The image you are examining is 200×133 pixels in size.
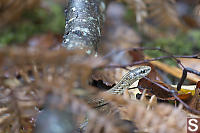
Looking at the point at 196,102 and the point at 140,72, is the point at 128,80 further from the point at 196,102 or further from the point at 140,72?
the point at 196,102

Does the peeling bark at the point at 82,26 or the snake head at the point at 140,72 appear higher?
the peeling bark at the point at 82,26

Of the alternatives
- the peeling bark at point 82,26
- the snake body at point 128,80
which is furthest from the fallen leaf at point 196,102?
the peeling bark at point 82,26

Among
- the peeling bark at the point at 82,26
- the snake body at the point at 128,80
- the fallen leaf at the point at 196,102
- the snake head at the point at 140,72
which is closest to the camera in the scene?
the fallen leaf at the point at 196,102

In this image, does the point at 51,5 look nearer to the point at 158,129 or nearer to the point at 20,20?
the point at 20,20

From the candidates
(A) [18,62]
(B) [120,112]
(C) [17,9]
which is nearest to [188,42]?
A: (C) [17,9]

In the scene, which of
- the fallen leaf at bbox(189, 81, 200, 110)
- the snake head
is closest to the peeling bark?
the snake head

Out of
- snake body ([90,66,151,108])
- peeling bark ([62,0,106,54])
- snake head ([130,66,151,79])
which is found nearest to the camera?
peeling bark ([62,0,106,54])

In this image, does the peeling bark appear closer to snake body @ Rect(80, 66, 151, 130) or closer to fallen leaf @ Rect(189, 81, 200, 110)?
snake body @ Rect(80, 66, 151, 130)

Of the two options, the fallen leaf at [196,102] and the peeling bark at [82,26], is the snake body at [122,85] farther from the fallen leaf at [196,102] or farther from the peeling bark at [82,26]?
the fallen leaf at [196,102]
